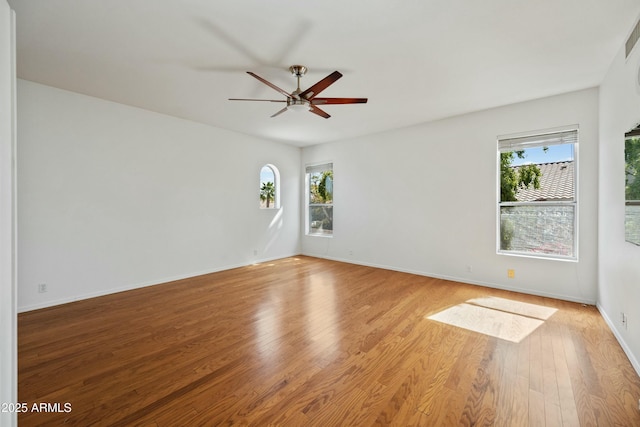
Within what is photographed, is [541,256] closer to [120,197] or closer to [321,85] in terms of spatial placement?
[321,85]

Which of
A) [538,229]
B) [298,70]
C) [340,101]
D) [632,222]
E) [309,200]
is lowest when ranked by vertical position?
[538,229]

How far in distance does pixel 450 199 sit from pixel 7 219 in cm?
488

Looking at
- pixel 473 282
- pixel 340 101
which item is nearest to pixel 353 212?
pixel 473 282

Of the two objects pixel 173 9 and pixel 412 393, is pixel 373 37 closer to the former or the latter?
pixel 173 9

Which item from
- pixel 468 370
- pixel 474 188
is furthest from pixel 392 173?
pixel 468 370

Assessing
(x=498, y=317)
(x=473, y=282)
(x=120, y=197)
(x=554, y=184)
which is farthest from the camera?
(x=473, y=282)

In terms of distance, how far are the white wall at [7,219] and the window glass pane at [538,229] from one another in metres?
5.06

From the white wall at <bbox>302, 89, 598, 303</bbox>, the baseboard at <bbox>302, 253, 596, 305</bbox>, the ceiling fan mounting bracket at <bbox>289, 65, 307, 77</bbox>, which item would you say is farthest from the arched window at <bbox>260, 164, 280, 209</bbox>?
the ceiling fan mounting bracket at <bbox>289, 65, 307, 77</bbox>

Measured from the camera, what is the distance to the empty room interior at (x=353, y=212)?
5.98 ft

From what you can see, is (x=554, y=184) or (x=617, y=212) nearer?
(x=617, y=212)

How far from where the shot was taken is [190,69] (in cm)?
298

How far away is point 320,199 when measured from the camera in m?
6.68

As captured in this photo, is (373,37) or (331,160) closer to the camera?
(373,37)

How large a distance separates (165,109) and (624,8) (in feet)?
16.8
